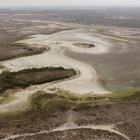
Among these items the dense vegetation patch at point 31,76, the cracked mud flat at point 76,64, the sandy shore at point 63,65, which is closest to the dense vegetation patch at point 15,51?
the sandy shore at point 63,65

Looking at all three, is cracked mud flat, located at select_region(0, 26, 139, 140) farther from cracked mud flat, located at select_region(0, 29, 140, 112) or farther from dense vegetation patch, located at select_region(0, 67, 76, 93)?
dense vegetation patch, located at select_region(0, 67, 76, 93)

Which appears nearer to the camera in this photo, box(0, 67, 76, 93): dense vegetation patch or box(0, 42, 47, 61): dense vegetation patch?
box(0, 67, 76, 93): dense vegetation patch

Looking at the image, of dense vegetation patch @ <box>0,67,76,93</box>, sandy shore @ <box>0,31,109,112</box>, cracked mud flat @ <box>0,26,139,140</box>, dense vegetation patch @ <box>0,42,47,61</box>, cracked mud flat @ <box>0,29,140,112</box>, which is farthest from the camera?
dense vegetation patch @ <box>0,42,47,61</box>

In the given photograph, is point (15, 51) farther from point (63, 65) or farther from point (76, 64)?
point (76, 64)

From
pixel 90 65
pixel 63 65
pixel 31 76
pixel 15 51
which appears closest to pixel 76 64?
pixel 63 65

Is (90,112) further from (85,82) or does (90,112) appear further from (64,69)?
(64,69)

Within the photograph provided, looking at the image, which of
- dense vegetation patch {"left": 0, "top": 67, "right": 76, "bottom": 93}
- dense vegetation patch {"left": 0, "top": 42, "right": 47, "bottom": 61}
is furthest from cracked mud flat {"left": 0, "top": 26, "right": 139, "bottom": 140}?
dense vegetation patch {"left": 0, "top": 42, "right": 47, "bottom": 61}

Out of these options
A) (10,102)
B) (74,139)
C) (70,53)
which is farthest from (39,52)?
(74,139)

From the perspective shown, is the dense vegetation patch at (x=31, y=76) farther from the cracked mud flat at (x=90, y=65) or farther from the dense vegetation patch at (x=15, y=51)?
the dense vegetation patch at (x=15, y=51)

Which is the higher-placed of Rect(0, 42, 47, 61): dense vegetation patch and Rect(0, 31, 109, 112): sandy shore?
Rect(0, 42, 47, 61): dense vegetation patch
